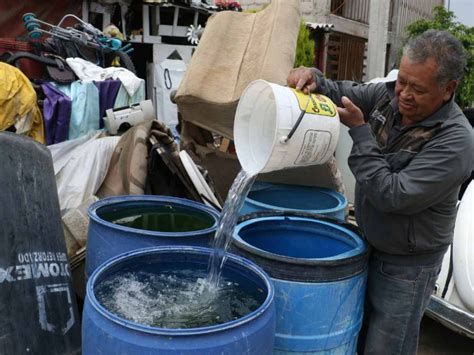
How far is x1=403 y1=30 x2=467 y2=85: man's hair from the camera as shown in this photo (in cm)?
175

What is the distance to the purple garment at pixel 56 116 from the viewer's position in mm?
3781

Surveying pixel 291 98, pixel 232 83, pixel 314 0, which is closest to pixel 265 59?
pixel 232 83

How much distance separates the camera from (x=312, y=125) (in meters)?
1.92

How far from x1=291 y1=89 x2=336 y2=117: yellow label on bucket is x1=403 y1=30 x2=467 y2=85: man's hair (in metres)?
0.38

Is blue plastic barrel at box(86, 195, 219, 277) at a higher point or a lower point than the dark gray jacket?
lower

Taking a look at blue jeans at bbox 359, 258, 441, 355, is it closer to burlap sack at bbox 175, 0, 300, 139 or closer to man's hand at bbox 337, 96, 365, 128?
man's hand at bbox 337, 96, 365, 128

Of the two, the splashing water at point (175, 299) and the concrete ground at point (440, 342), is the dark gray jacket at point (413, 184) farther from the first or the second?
the concrete ground at point (440, 342)

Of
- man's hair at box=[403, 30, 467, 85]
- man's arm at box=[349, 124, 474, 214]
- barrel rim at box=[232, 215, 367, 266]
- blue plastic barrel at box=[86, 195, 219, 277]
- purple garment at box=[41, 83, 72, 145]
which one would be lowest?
blue plastic barrel at box=[86, 195, 219, 277]

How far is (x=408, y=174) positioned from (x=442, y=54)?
1.51ft

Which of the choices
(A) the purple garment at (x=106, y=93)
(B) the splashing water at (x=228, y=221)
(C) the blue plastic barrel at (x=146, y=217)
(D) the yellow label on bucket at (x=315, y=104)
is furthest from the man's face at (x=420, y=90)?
(A) the purple garment at (x=106, y=93)

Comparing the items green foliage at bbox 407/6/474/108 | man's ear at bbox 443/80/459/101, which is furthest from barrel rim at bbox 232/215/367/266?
green foliage at bbox 407/6/474/108

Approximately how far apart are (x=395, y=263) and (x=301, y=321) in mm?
510

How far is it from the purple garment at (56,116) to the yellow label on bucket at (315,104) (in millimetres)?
2454

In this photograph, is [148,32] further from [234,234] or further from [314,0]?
[234,234]
